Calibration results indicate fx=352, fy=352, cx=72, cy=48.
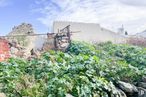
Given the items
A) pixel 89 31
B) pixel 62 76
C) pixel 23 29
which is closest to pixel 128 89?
pixel 62 76

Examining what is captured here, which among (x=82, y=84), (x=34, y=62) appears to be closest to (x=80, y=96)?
(x=82, y=84)

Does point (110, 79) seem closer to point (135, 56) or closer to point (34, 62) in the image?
point (34, 62)

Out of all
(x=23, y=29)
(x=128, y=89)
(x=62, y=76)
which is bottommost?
(x=128, y=89)

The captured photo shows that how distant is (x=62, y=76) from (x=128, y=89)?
195 cm

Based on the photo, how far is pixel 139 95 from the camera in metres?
9.53

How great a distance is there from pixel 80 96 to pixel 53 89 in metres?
0.66

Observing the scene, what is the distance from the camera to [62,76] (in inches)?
345

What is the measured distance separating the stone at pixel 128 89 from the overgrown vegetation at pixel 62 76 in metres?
0.25

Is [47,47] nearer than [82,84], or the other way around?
[82,84]

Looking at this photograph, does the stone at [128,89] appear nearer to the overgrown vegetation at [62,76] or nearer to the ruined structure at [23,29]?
the overgrown vegetation at [62,76]

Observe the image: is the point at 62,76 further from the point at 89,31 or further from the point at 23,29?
the point at 89,31

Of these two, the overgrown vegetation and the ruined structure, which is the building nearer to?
the ruined structure

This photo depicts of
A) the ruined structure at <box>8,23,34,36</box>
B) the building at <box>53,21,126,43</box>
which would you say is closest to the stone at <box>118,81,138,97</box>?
the ruined structure at <box>8,23,34,36</box>

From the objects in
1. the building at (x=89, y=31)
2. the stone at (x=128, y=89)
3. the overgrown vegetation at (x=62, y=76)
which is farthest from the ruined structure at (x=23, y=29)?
the stone at (x=128, y=89)
